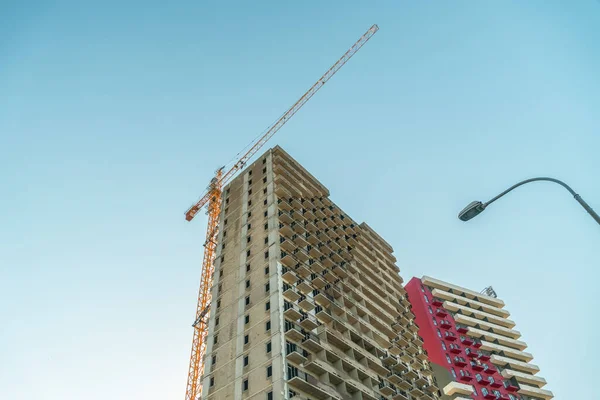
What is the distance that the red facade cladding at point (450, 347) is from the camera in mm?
78062

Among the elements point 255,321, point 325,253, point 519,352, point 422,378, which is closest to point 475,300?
point 519,352

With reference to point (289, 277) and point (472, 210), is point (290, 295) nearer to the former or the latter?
point (289, 277)

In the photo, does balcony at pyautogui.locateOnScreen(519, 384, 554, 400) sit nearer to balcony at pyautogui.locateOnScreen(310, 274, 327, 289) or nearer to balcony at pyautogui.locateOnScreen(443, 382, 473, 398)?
balcony at pyautogui.locateOnScreen(443, 382, 473, 398)

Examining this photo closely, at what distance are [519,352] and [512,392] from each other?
13.1 meters

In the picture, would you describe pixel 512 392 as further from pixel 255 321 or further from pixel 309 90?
pixel 309 90

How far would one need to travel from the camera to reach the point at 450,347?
8238 cm

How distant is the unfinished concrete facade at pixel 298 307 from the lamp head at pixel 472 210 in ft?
101

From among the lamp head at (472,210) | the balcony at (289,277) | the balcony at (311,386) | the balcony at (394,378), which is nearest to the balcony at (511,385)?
the balcony at (394,378)

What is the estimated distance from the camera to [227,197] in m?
75.3

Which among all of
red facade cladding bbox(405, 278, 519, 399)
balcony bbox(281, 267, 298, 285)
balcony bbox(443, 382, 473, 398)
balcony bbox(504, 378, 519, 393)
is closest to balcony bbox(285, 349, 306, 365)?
balcony bbox(281, 267, 298, 285)

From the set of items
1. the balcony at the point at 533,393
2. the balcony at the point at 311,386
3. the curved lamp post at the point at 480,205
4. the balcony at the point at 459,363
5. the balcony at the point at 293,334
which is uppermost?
the balcony at the point at 459,363

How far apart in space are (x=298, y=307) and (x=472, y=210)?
39.5 metres

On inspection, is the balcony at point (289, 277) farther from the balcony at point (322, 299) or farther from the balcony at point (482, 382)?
the balcony at point (482, 382)

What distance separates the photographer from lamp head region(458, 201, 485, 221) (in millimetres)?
13953
